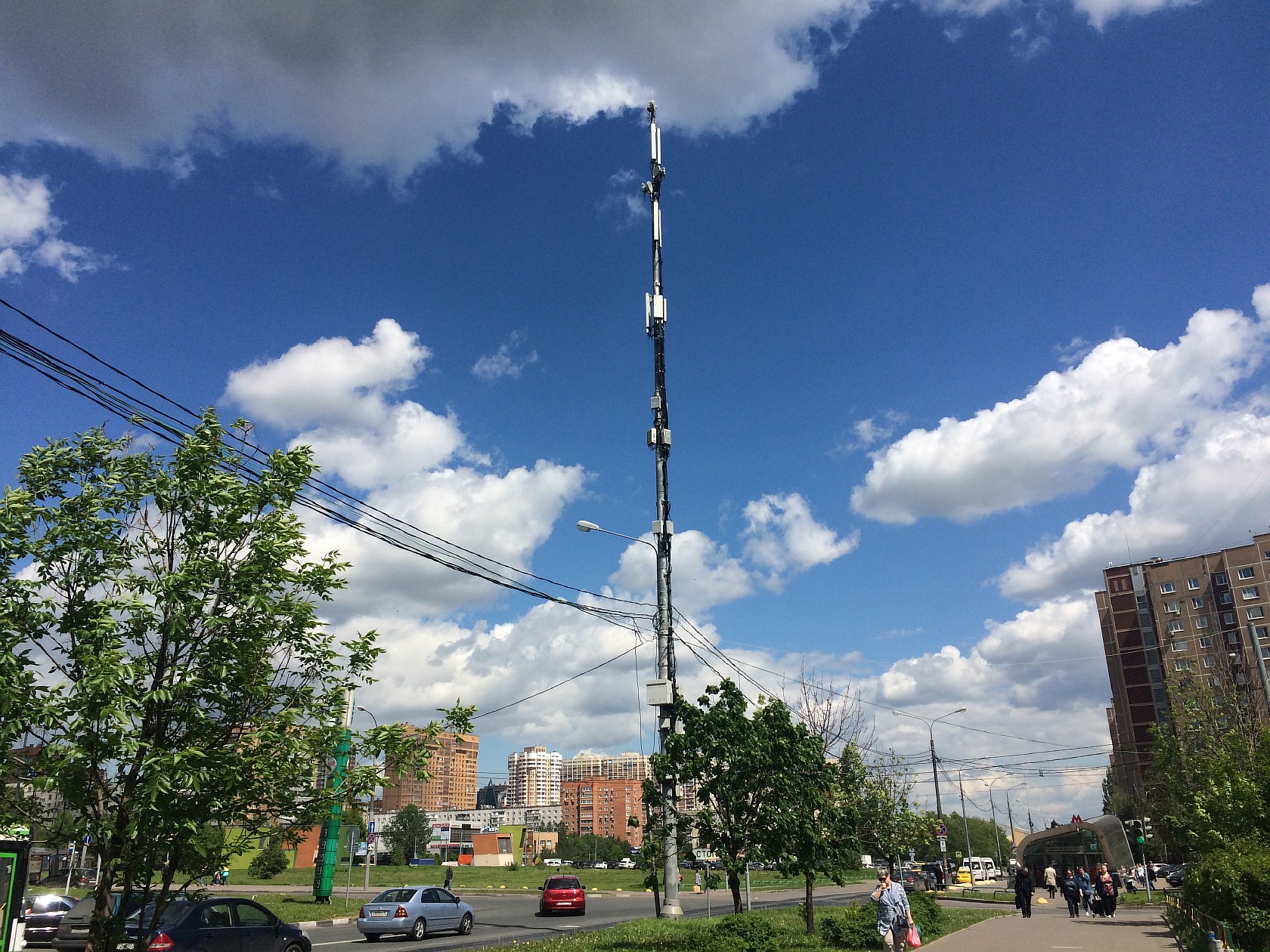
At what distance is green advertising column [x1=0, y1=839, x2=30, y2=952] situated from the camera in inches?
343

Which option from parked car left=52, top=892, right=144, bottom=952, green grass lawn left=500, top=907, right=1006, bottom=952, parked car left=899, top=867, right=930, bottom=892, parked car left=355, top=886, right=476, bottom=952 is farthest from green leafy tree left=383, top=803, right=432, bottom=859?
green grass lawn left=500, top=907, right=1006, bottom=952

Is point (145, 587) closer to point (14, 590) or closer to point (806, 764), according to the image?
point (14, 590)

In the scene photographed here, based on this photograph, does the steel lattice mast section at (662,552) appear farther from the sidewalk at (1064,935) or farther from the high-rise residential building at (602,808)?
the high-rise residential building at (602,808)

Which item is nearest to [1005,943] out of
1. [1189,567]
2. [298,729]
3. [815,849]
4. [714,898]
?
[815,849]

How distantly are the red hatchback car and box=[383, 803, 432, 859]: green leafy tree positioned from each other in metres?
83.1

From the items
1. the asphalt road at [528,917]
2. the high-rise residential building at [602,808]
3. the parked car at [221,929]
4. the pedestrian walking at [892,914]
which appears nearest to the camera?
the parked car at [221,929]

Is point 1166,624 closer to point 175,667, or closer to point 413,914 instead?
point 413,914

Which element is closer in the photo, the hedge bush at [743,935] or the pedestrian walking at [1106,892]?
the hedge bush at [743,935]

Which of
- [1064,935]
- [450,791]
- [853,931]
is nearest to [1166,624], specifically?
[1064,935]

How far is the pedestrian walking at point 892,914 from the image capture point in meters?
14.1

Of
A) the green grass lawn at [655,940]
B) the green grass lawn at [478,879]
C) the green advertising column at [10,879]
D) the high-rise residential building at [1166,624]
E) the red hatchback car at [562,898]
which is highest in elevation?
the high-rise residential building at [1166,624]

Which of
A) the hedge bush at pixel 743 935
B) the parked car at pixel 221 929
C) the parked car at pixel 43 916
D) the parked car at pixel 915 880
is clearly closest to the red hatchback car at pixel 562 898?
the parked car at pixel 43 916

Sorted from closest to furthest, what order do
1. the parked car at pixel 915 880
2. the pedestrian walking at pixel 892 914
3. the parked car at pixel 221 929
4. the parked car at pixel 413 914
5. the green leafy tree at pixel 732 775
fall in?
the parked car at pixel 221 929 → the pedestrian walking at pixel 892 914 → the green leafy tree at pixel 732 775 → the parked car at pixel 413 914 → the parked car at pixel 915 880

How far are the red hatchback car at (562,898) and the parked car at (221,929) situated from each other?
18383mm
